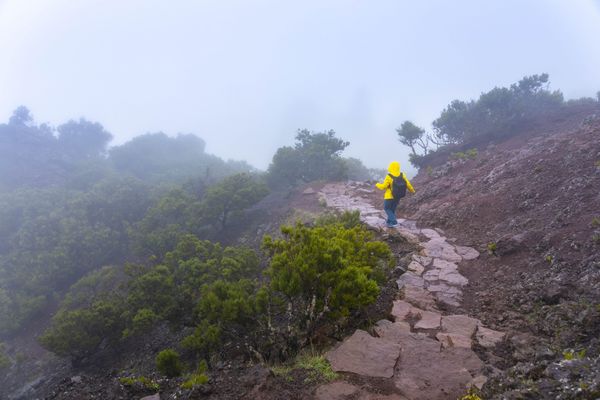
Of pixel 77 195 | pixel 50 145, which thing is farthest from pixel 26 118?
pixel 77 195

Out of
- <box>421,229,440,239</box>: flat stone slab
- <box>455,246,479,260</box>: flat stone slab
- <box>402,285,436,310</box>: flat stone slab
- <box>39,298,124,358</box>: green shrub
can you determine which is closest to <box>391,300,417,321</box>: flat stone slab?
<box>402,285,436,310</box>: flat stone slab

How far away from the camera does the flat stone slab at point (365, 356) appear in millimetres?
4547

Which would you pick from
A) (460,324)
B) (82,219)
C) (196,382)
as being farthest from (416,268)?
(82,219)

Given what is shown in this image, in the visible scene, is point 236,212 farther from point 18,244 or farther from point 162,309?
point 18,244

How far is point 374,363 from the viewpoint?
4672 millimetres

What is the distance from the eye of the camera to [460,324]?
5633 millimetres

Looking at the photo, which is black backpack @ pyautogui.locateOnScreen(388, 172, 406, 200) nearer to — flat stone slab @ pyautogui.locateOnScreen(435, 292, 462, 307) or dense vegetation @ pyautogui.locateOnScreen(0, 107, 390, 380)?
dense vegetation @ pyautogui.locateOnScreen(0, 107, 390, 380)

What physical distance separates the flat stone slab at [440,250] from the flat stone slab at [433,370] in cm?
385

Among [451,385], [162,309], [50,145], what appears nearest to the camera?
[451,385]

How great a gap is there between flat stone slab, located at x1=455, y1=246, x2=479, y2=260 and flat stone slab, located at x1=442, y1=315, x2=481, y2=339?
2.92 meters

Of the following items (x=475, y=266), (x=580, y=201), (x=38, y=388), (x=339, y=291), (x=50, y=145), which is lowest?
(x=38, y=388)

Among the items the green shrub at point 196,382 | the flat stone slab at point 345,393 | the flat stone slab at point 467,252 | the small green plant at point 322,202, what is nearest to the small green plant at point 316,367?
the flat stone slab at point 345,393

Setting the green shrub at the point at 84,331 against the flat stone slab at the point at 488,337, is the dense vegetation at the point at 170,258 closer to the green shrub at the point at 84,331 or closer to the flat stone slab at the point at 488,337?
the green shrub at the point at 84,331

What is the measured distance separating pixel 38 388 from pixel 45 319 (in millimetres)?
6817
